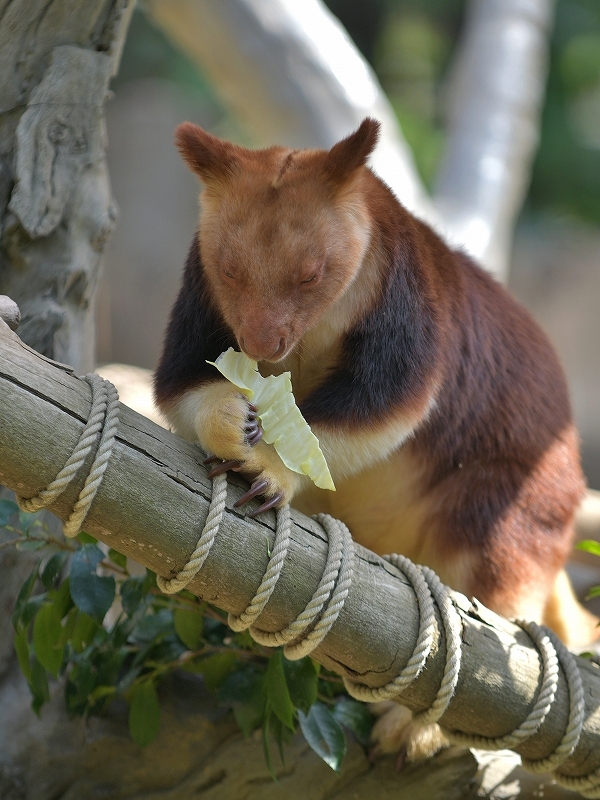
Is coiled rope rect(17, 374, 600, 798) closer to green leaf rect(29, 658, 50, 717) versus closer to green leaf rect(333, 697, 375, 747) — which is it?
green leaf rect(333, 697, 375, 747)

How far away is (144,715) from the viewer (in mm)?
2529

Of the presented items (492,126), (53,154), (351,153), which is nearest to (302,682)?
(351,153)

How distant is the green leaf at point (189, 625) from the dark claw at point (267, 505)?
2.07 ft

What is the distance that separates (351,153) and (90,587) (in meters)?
1.32

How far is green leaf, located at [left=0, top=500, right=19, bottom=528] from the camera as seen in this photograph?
224cm

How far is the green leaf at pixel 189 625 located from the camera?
8.14 ft

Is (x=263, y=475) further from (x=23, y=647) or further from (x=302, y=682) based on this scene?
(x=23, y=647)

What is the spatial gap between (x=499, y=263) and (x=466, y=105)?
3.92ft

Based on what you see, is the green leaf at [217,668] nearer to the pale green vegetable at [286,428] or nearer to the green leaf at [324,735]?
the green leaf at [324,735]

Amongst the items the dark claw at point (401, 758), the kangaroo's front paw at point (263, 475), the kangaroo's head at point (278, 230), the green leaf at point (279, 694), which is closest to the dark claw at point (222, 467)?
the kangaroo's front paw at point (263, 475)

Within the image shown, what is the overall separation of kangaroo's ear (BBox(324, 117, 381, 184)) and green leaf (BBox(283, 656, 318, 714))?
4.36 feet

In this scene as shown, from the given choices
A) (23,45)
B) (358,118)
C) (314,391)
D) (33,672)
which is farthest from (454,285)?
(358,118)

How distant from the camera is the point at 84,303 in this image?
9.55 ft

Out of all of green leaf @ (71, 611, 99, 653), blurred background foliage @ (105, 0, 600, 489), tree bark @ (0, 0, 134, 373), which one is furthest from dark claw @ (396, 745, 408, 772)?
blurred background foliage @ (105, 0, 600, 489)
